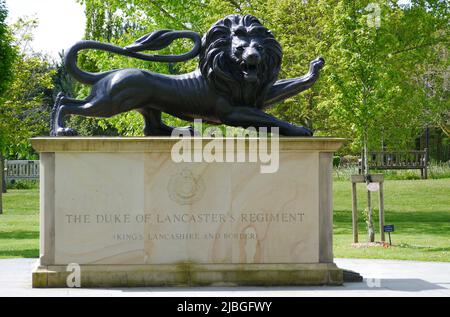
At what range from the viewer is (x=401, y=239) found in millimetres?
21141

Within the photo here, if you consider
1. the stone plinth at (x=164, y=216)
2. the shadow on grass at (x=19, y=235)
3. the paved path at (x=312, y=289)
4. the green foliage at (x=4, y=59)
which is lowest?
the paved path at (x=312, y=289)

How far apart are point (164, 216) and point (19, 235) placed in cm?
1287

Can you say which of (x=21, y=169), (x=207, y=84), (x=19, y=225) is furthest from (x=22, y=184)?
(x=207, y=84)

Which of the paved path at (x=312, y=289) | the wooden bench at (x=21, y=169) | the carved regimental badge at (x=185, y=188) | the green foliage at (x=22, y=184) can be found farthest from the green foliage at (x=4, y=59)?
the wooden bench at (x=21, y=169)

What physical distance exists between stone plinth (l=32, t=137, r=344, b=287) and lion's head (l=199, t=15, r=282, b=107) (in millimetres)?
979

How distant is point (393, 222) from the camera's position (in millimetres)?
26688

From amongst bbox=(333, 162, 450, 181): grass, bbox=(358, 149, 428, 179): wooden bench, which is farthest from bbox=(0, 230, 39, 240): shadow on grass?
bbox=(333, 162, 450, 181): grass

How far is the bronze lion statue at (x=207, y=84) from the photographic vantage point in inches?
455

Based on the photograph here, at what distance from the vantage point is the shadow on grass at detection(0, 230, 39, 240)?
22.4 m

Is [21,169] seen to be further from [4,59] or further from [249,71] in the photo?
[249,71]

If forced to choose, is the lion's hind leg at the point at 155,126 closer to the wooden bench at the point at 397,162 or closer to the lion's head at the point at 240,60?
the lion's head at the point at 240,60

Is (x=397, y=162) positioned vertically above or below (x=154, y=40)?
below
